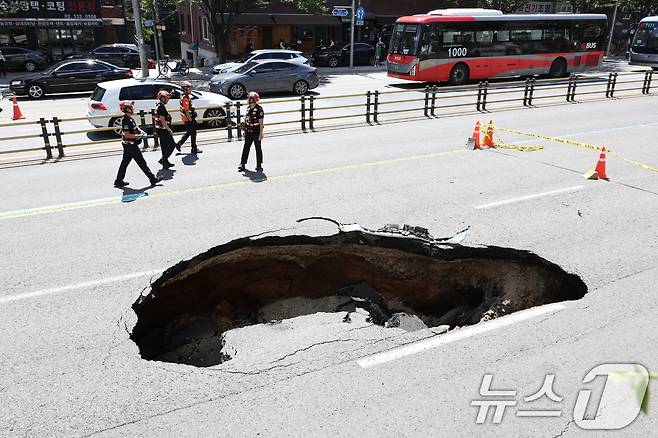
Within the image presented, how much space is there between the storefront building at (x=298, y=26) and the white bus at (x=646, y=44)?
13696 mm

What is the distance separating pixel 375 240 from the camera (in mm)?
7773

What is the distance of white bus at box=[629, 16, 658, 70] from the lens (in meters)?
34.6

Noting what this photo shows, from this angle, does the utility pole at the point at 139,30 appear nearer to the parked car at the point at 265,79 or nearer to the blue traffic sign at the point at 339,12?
the parked car at the point at 265,79

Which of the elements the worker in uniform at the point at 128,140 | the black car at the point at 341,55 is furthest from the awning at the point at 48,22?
the worker in uniform at the point at 128,140

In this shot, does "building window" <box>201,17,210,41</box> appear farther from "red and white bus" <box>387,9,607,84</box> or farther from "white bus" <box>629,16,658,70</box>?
"white bus" <box>629,16,658,70</box>

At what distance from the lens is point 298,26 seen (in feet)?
140

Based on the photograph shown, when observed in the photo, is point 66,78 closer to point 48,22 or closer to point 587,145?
point 48,22

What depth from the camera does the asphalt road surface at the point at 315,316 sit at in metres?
4.52

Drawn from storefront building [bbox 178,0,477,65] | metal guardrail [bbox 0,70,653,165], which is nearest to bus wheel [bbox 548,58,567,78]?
metal guardrail [bbox 0,70,653,165]

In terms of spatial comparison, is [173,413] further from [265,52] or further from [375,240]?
[265,52]

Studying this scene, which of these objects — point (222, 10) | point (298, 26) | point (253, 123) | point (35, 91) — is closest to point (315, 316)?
point (253, 123)

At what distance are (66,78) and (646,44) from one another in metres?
35.1

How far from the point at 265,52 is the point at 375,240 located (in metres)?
21.1

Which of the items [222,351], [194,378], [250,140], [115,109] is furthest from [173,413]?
[115,109]
